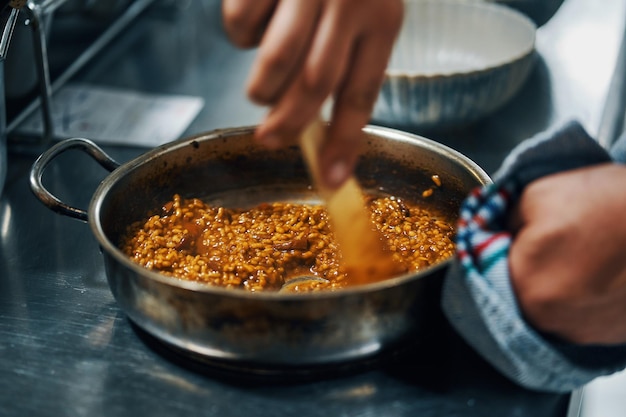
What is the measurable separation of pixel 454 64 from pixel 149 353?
96cm

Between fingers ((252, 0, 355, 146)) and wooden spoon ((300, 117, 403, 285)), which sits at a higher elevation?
fingers ((252, 0, 355, 146))

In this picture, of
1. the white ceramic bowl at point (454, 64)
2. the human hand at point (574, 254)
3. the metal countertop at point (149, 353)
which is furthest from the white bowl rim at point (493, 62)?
the human hand at point (574, 254)

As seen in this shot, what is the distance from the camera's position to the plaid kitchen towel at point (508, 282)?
77cm

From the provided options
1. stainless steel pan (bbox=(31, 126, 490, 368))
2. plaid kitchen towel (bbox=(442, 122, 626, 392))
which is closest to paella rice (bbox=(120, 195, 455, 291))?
stainless steel pan (bbox=(31, 126, 490, 368))

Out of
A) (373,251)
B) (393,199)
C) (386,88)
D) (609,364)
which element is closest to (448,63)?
(386,88)

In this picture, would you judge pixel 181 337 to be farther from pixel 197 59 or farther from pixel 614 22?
pixel 614 22

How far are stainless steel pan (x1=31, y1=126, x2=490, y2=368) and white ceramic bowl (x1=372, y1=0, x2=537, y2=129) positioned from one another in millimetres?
211

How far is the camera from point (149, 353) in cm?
94

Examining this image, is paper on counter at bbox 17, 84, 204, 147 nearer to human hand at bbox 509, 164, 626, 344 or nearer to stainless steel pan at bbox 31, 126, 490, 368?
stainless steel pan at bbox 31, 126, 490, 368

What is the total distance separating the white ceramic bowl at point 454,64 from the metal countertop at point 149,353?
0.09 meters

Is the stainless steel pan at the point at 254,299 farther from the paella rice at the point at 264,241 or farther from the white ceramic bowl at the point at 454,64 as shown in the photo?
the white ceramic bowl at the point at 454,64

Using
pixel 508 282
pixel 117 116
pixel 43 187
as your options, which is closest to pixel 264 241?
pixel 43 187

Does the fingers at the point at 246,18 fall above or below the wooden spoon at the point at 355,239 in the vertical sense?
above

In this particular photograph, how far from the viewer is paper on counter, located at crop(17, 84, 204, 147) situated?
1482mm
